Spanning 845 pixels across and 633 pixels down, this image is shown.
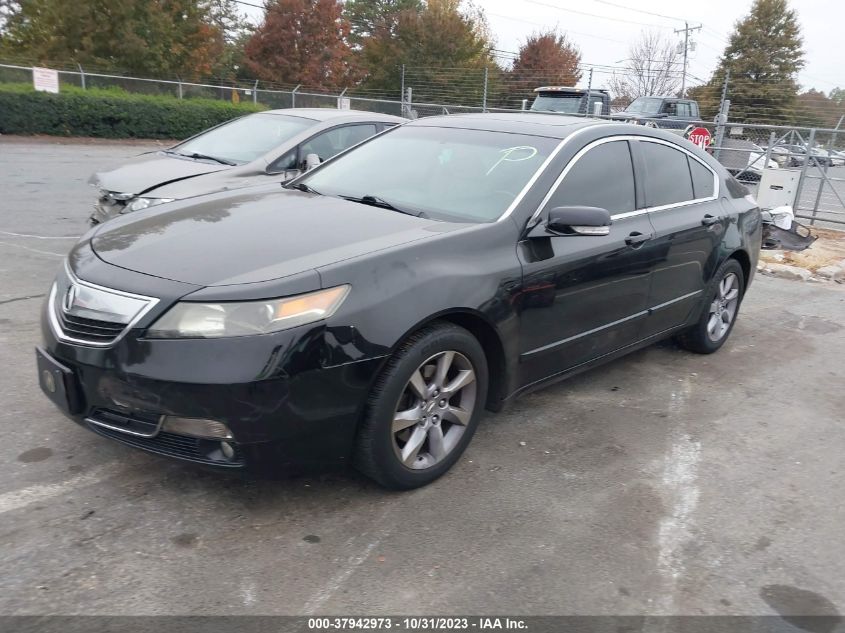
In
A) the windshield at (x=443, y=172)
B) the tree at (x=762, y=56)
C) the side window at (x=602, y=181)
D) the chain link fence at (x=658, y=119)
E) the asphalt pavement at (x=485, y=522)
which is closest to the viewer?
the asphalt pavement at (x=485, y=522)

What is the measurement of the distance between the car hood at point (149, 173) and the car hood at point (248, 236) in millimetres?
2732

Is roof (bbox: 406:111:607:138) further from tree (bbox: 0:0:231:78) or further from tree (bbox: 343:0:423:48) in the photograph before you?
tree (bbox: 343:0:423:48)

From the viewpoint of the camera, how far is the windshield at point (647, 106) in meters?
22.9

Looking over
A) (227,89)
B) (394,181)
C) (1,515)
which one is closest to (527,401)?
(394,181)

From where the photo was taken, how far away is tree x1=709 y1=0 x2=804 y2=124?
46469 mm

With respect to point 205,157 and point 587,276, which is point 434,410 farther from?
point 205,157

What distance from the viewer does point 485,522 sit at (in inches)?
125

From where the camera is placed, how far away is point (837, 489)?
3.69 m

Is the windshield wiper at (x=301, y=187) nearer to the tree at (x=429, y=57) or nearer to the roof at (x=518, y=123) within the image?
the roof at (x=518, y=123)

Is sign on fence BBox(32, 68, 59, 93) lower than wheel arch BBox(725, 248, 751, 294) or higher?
higher

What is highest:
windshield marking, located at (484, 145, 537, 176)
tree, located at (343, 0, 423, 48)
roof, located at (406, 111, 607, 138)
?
tree, located at (343, 0, 423, 48)

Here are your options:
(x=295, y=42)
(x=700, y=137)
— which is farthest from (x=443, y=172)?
(x=295, y=42)

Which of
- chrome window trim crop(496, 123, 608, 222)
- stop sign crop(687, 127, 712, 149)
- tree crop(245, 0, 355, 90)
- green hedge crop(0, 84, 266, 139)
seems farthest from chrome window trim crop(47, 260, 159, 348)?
tree crop(245, 0, 355, 90)

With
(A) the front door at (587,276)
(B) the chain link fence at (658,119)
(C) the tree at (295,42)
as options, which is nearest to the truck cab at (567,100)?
(B) the chain link fence at (658,119)
